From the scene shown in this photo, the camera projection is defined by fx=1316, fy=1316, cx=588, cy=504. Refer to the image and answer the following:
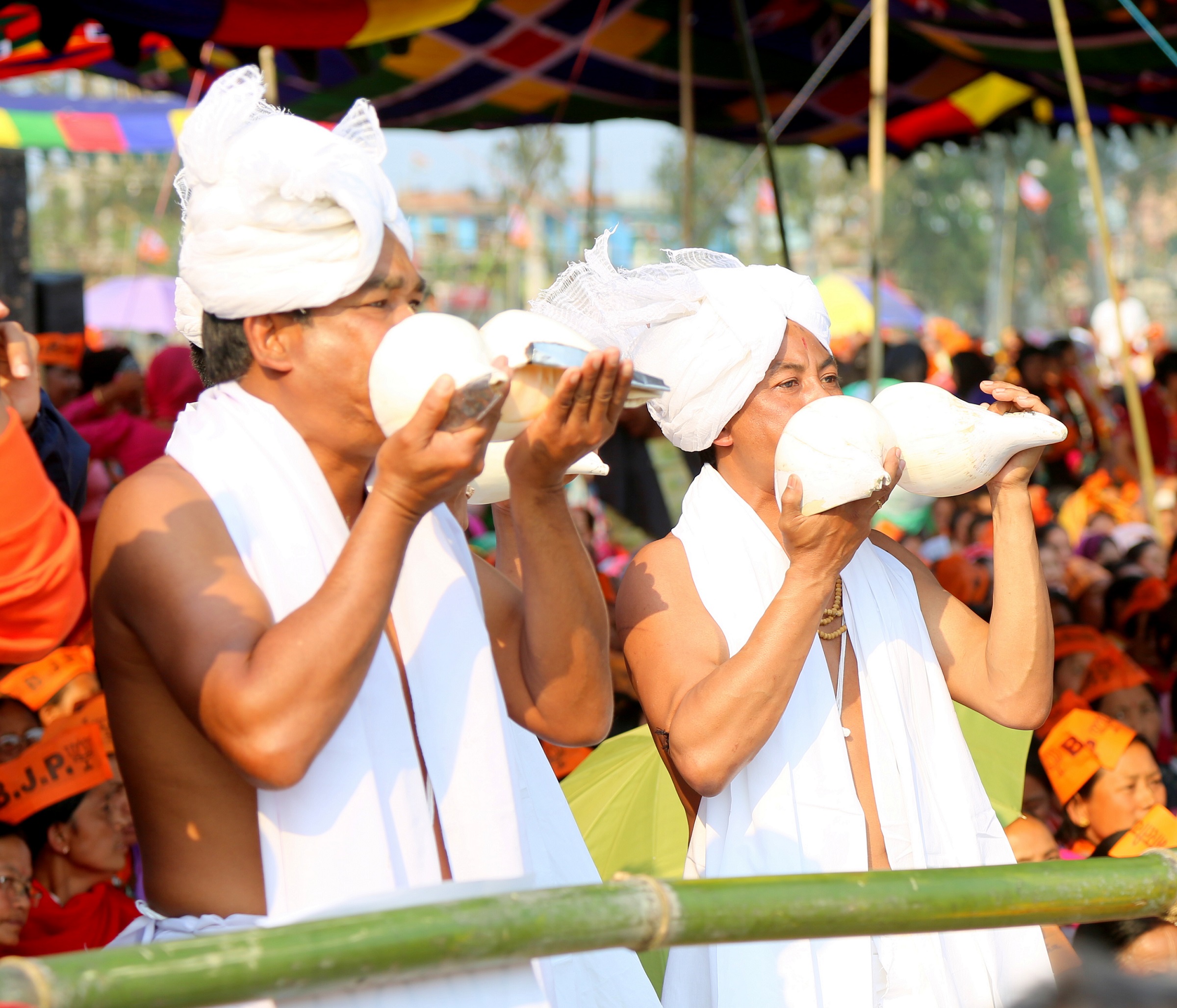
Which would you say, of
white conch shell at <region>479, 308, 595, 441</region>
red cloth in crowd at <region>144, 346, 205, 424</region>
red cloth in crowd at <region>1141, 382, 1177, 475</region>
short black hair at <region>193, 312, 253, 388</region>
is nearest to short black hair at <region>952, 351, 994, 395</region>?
red cloth in crowd at <region>1141, 382, 1177, 475</region>

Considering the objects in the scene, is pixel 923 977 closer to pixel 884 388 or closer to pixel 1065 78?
pixel 884 388

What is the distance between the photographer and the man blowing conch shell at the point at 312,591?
1529 millimetres

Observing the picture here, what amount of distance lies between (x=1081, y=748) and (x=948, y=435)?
7.68 ft

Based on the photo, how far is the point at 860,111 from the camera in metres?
10.1

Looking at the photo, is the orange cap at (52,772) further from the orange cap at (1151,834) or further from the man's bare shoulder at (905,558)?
the orange cap at (1151,834)

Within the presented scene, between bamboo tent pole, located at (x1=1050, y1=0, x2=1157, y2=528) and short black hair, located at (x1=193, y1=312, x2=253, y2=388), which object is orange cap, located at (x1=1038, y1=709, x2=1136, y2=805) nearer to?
Result: short black hair, located at (x1=193, y1=312, x2=253, y2=388)

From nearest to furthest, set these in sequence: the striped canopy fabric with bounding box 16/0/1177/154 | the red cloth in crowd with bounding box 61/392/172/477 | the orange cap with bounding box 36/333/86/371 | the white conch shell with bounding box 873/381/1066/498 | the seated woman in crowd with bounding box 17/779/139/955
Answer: the white conch shell with bounding box 873/381/1066/498, the seated woman in crowd with bounding box 17/779/139/955, the red cloth in crowd with bounding box 61/392/172/477, the striped canopy fabric with bounding box 16/0/1177/154, the orange cap with bounding box 36/333/86/371

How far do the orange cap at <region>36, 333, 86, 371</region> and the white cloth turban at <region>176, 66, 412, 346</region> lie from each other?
5480 millimetres

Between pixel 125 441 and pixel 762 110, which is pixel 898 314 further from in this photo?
pixel 125 441

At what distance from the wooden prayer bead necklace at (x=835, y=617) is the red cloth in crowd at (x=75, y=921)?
83.5 inches

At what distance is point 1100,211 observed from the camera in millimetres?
7590

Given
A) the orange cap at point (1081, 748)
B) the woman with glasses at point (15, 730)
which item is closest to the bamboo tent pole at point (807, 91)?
the orange cap at point (1081, 748)

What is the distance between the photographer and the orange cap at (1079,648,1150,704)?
A: 5234 mm

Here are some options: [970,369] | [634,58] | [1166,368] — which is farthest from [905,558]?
[1166,368]
